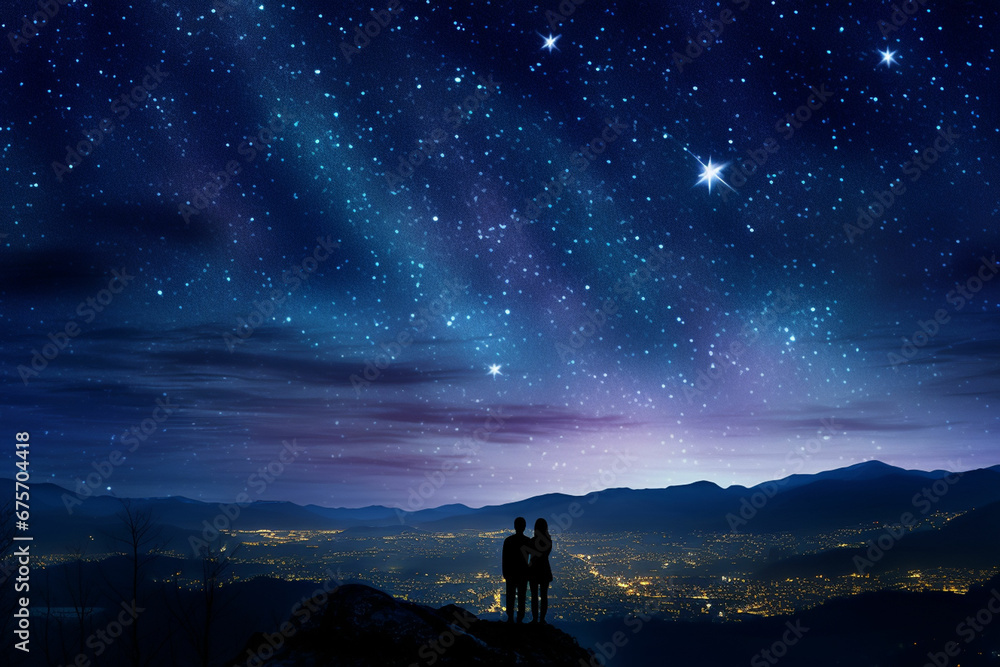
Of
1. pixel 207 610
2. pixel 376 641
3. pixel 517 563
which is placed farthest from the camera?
pixel 207 610

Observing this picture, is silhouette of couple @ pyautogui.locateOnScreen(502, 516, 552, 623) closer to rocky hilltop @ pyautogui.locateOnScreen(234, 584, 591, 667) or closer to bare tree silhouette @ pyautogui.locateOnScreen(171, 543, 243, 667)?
rocky hilltop @ pyautogui.locateOnScreen(234, 584, 591, 667)

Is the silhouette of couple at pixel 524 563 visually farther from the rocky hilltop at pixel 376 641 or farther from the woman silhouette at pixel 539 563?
the rocky hilltop at pixel 376 641

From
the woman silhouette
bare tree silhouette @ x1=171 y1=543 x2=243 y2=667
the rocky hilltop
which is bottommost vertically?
bare tree silhouette @ x1=171 y1=543 x2=243 y2=667

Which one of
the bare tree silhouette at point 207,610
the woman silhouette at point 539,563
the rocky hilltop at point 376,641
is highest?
the woman silhouette at point 539,563

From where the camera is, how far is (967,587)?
183 m

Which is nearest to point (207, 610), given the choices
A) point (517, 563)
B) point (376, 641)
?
point (376, 641)

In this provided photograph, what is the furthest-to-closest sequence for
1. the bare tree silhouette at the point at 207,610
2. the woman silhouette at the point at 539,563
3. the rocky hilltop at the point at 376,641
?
1. the bare tree silhouette at the point at 207,610
2. the woman silhouette at the point at 539,563
3. the rocky hilltop at the point at 376,641

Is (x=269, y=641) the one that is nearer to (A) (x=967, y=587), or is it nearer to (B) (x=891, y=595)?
(B) (x=891, y=595)

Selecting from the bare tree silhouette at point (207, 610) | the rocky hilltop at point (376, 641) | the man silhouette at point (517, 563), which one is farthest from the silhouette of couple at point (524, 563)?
the bare tree silhouette at point (207, 610)

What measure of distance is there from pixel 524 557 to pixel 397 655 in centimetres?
313

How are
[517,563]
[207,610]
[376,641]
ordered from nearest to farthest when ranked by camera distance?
[376,641]
[517,563]
[207,610]

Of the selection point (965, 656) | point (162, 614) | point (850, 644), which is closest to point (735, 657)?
point (850, 644)

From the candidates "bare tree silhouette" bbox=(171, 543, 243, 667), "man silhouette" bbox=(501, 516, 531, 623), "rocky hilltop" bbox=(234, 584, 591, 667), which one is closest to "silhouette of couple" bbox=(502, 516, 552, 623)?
"man silhouette" bbox=(501, 516, 531, 623)

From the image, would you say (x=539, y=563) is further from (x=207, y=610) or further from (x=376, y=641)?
(x=207, y=610)
